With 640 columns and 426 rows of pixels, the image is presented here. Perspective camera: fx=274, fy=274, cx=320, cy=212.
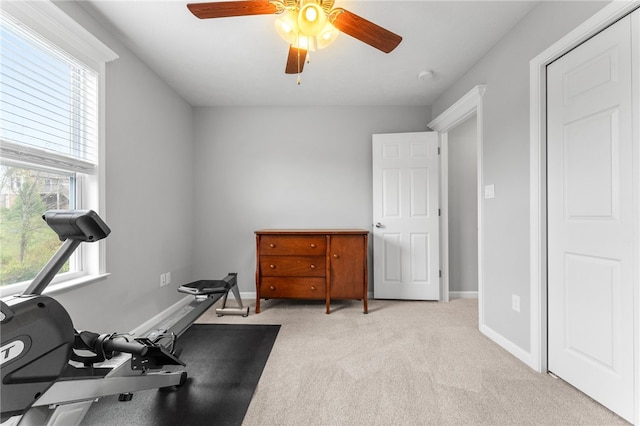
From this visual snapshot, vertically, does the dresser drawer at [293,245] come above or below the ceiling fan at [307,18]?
below

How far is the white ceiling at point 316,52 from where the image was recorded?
72.3 inches

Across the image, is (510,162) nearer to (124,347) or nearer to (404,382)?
(404,382)

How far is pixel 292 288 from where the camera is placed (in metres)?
2.94

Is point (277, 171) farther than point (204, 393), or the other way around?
point (277, 171)

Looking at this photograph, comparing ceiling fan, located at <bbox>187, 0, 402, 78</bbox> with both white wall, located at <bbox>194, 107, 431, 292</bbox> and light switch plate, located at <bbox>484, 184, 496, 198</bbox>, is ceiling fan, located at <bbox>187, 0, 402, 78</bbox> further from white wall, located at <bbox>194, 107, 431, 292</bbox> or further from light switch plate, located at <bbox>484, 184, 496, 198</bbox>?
white wall, located at <bbox>194, 107, 431, 292</bbox>

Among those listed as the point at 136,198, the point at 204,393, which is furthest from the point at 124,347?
the point at 136,198

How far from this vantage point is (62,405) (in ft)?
3.55

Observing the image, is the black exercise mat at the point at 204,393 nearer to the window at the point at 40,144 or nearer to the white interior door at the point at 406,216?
the window at the point at 40,144

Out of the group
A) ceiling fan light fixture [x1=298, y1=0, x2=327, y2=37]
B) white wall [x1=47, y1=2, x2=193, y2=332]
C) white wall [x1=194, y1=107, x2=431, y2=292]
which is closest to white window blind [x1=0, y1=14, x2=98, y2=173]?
white wall [x1=47, y1=2, x2=193, y2=332]

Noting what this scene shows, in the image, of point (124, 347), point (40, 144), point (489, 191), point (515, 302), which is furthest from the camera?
point (489, 191)

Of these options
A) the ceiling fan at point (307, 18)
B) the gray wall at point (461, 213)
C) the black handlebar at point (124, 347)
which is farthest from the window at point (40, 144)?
the gray wall at point (461, 213)

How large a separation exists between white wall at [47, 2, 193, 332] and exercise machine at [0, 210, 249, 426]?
65 centimetres

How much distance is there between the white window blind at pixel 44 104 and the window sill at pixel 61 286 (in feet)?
2.21

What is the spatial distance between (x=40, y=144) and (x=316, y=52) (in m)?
1.99
